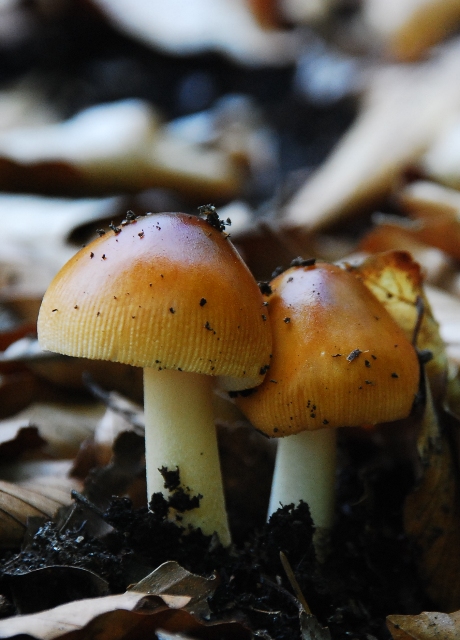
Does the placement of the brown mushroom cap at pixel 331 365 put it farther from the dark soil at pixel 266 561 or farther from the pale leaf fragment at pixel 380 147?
the pale leaf fragment at pixel 380 147

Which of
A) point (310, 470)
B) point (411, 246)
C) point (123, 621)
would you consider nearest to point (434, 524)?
point (310, 470)

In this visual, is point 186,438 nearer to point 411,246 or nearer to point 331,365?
point 331,365

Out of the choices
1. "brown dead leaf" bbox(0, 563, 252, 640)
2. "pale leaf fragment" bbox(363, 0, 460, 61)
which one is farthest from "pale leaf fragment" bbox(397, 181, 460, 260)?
"pale leaf fragment" bbox(363, 0, 460, 61)

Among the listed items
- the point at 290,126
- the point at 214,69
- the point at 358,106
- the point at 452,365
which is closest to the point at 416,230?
the point at 452,365

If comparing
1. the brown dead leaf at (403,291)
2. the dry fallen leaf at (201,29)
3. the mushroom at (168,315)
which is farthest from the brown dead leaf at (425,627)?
the dry fallen leaf at (201,29)

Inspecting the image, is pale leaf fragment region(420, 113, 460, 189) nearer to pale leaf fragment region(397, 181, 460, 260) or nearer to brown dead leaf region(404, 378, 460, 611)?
pale leaf fragment region(397, 181, 460, 260)
